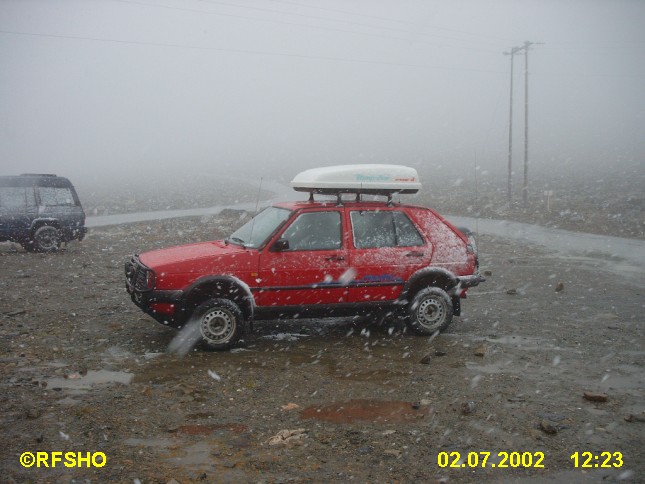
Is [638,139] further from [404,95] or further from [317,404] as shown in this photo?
[404,95]

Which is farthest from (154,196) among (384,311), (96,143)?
(96,143)

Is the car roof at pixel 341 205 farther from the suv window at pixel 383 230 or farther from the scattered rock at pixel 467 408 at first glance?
the scattered rock at pixel 467 408

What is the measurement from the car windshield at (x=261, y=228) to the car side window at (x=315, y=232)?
19 centimetres

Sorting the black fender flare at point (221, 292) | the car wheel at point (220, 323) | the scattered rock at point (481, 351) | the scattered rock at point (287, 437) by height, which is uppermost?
the black fender flare at point (221, 292)

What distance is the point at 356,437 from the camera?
182 inches

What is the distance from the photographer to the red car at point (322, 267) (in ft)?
21.9

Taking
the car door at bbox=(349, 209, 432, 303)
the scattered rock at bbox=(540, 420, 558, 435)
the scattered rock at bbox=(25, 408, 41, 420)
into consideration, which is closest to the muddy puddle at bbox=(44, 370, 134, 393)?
the scattered rock at bbox=(25, 408, 41, 420)

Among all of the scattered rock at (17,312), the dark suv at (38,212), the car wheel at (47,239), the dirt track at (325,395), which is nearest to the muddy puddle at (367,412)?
the dirt track at (325,395)

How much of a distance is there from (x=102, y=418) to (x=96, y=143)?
639 ft

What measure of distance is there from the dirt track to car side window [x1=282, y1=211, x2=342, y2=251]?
1310 mm

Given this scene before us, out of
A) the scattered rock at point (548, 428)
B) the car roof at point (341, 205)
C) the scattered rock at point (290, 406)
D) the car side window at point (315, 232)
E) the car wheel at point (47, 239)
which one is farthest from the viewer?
the car wheel at point (47, 239)

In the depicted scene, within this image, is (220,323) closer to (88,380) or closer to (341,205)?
(88,380)

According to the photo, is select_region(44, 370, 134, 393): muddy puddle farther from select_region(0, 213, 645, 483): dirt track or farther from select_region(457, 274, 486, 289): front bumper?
select_region(457, 274, 486, 289): front bumper

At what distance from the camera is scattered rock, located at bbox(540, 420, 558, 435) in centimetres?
467
